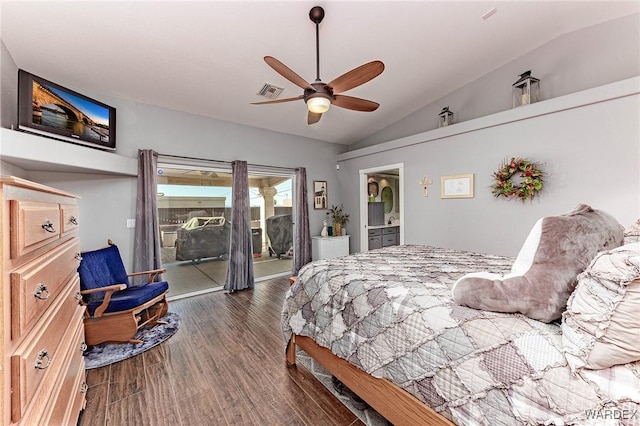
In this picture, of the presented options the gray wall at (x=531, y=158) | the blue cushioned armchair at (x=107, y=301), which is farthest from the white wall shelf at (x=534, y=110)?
the blue cushioned armchair at (x=107, y=301)

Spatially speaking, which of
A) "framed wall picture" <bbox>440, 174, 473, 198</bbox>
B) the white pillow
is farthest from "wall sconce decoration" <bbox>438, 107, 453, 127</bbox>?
the white pillow

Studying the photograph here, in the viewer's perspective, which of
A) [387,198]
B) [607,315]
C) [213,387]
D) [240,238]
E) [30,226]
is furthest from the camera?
[387,198]

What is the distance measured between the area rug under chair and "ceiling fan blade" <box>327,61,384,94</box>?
9.89ft

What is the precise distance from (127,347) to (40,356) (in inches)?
74.3

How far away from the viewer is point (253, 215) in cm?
473

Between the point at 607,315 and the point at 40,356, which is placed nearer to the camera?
the point at 607,315

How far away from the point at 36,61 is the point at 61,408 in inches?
125

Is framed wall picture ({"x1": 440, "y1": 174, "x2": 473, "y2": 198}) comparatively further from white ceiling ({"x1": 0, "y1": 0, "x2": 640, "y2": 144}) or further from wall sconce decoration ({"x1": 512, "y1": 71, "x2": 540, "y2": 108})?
white ceiling ({"x1": 0, "y1": 0, "x2": 640, "y2": 144})

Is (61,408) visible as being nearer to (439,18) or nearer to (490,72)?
(439,18)

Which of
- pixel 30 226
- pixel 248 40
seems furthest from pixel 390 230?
pixel 30 226

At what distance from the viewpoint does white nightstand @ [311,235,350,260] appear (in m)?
5.25

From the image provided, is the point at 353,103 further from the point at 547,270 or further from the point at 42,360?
the point at 42,360

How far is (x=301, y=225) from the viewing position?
202 inches

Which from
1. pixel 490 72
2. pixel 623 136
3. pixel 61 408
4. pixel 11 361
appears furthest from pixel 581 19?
pixel 61 408
